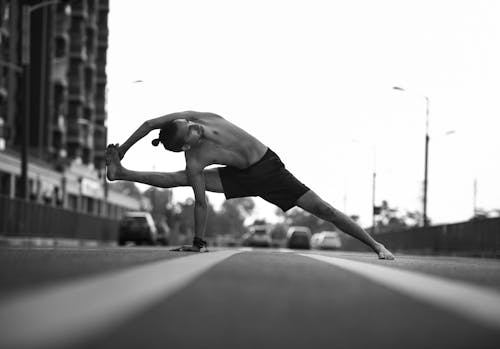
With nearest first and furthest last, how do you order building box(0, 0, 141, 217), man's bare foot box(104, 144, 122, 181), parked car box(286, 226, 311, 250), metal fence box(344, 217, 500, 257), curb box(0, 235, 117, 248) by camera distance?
man's bare foot box(104, 144, 122, 181), metal fence box(344, 217, 500, 257), curb box(0, 235, 117, 248), building box(0, 0, 141, 217), parked car box(286, 226, 311, 250)

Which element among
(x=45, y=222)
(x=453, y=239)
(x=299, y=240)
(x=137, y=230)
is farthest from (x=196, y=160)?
(x=299, y=240)

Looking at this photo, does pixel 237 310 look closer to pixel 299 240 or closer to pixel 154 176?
pixel 154 176

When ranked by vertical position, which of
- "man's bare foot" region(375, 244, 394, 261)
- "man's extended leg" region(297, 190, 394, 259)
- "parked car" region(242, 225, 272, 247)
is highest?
"man's extended leg" region(297, 190, 394, 259)

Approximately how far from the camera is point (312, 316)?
9.82 feet

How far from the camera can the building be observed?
53688mm

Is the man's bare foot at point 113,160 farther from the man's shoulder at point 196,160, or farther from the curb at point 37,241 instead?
the curb at point 37,241

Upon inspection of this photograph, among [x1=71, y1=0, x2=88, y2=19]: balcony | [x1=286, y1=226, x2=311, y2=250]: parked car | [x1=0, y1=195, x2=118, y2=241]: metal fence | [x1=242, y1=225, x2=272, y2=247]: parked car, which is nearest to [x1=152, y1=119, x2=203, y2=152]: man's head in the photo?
[x1=0, y1=195, x2=118, y2=241]: metal fence

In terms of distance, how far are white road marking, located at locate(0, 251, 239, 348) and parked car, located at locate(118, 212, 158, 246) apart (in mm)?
43240

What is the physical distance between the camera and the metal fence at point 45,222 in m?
29.1

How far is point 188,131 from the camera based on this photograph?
9641 mm

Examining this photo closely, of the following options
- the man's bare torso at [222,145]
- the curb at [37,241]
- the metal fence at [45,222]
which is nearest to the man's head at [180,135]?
the man's bare torso at [222,145]

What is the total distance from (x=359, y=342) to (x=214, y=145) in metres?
7.53

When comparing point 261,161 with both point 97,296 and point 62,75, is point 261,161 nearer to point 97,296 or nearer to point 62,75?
point 97,296

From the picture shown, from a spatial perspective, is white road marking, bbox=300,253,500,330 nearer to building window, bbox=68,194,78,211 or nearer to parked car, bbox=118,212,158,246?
parked car, bbox=118,212,158,246
